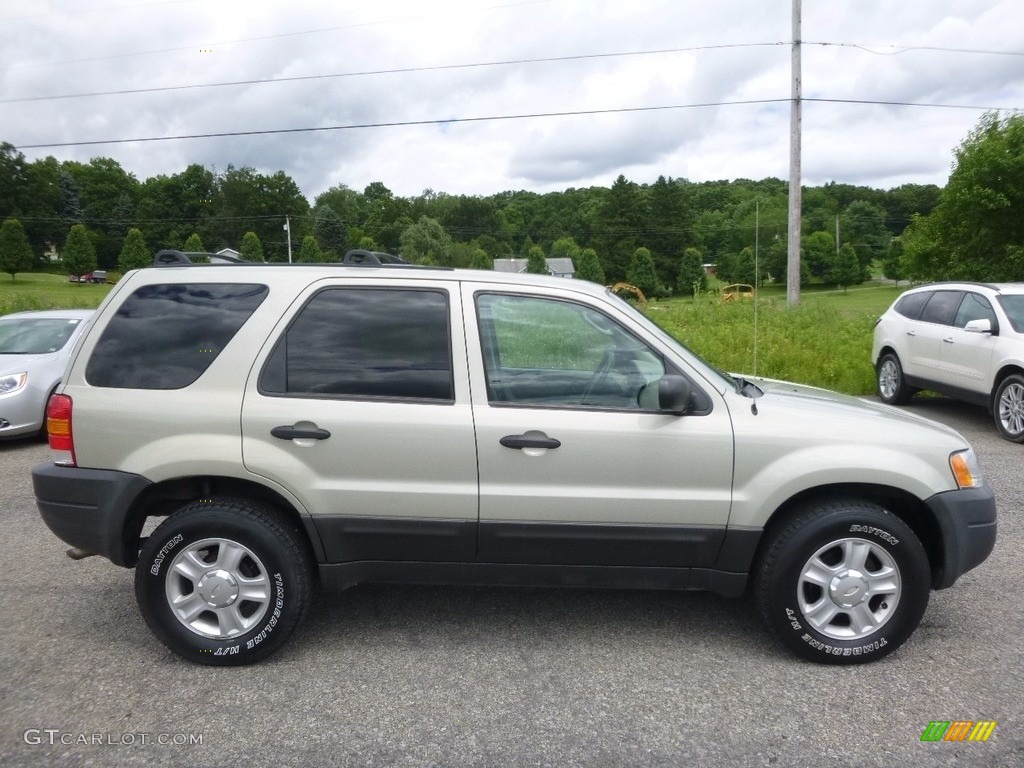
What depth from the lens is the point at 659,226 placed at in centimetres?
8669

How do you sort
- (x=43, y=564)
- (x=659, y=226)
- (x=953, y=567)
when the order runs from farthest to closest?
(x=659, y=226)
(x=43, y=564)
(x=953, y=567)

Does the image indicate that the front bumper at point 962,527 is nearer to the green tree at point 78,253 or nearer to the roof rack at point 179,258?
the roof rack at point 179,258

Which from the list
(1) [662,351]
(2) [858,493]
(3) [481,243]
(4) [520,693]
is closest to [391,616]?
(4) [520,693]

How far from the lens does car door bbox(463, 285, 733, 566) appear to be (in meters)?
3.54

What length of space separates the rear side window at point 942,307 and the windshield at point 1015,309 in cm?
65

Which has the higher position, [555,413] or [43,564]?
[555,413]

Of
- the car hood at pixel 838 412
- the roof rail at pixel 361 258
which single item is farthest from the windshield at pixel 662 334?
the roof rail at pixel 361 258

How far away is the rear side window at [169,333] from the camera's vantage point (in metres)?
3.71

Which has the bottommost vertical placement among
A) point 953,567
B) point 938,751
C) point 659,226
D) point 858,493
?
point 938,751

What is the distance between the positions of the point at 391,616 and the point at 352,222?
248 ft

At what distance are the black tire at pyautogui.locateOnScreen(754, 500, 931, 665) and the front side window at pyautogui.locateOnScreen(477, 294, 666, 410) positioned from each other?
91 cm

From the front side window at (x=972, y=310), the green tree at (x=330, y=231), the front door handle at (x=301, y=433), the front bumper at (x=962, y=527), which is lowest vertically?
the front bumper at (x=962, y=527)

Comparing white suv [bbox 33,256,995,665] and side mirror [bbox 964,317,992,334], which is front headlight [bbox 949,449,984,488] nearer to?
white suv [bbox 33,256,995,665]

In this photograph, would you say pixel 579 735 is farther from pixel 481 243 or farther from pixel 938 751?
pixel 481 243
